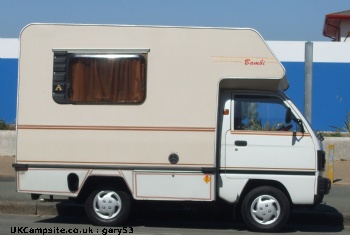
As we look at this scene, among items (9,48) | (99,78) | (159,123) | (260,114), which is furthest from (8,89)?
(260,114)

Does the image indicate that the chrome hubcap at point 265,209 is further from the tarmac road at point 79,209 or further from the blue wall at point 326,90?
the blue wall at point 326,90

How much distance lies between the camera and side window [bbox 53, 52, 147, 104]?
31.7ft

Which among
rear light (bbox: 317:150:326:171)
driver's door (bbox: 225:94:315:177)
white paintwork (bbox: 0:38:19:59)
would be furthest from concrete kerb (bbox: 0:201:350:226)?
white paintwork (bbox: 0:38:19:59)

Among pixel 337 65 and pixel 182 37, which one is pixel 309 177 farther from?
pixel 337 65

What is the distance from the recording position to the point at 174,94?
31.5 feet

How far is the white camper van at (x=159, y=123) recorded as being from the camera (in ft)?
31.3

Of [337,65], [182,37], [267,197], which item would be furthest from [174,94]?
[337,65]

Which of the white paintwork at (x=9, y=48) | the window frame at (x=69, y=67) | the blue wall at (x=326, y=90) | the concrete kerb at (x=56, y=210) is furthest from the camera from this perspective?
the white paintwork at (x=9, y=48)

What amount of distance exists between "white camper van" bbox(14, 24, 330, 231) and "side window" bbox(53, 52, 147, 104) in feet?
0.05

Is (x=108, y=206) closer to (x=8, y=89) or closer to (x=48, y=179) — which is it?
(x=48, y=179)

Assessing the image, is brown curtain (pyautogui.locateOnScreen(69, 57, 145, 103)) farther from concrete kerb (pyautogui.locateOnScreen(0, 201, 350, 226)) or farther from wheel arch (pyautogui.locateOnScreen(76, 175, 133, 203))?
concrete kerb (pyautogui.locateOnScreen(0, 201, 350, 226))

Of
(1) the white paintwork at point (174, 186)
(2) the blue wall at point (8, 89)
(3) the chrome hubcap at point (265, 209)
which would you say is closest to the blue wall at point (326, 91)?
(2) the blue wall at point (8, 89)

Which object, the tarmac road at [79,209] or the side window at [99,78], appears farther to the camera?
the tarmac road at [79,209]

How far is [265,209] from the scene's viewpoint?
9711 mm
